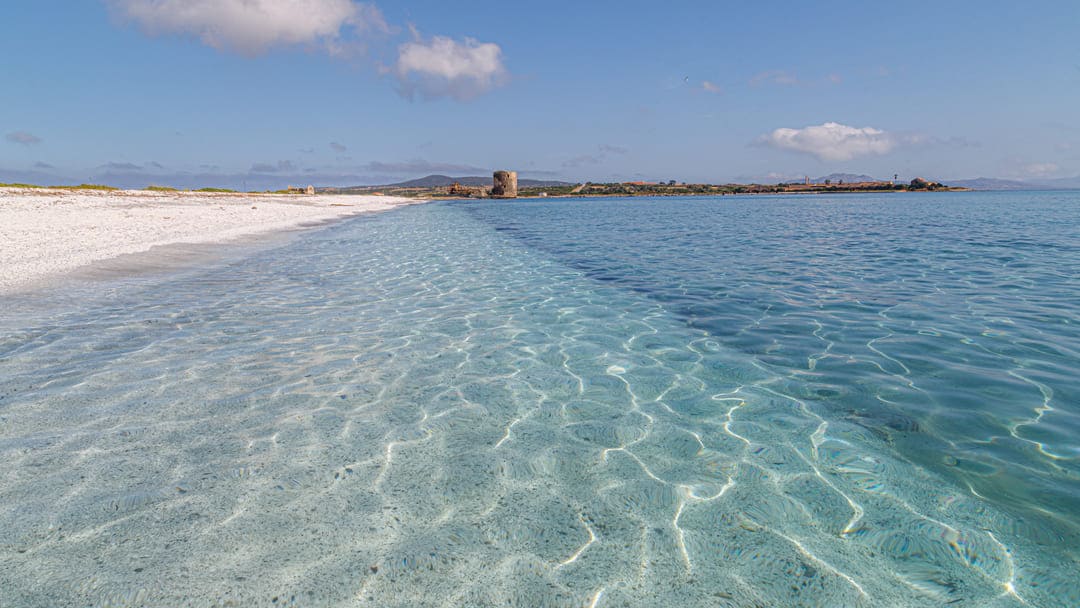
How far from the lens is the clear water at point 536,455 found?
8.17 ft

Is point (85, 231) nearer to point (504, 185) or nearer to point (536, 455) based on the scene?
point (536, 455)

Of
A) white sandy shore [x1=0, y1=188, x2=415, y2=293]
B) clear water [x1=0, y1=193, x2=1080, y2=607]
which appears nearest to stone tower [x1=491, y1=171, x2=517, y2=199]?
white sandy shore [x1=0, y1=188, x2=415, y2=293]

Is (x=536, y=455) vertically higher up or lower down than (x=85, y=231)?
lower down

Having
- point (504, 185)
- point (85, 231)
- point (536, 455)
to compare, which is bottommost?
point (536, 455)

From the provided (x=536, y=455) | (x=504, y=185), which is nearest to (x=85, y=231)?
(x=536, y=455)

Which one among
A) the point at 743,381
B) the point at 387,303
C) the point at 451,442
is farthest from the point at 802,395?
the point at 387,303

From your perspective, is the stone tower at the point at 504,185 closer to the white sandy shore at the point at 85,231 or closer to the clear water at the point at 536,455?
the white sandy shore at the point at 85,231

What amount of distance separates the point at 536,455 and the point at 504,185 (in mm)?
123245

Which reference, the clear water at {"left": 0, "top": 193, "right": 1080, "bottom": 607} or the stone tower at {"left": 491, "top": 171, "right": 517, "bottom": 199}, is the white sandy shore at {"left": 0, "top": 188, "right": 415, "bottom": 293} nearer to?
the clear water at {"left": 0, "top": 193, "right": 1080, "bottom": 607}

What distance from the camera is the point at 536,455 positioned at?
3.72 meters

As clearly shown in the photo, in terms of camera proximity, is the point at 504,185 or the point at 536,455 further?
the point at 504,185

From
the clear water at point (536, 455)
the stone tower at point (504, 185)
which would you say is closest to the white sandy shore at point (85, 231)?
the clear water at point (536, 455)

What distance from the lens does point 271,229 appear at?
2388 cm

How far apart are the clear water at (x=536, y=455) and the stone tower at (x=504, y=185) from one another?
118 metres
